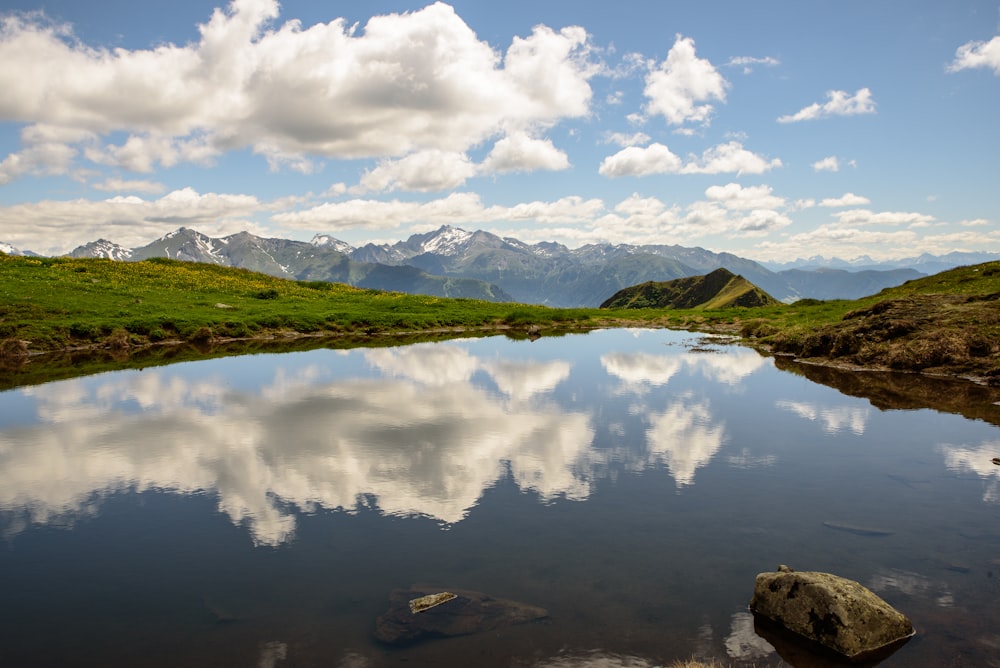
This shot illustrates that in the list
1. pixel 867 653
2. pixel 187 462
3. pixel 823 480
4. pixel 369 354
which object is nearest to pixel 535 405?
pixel 823 480

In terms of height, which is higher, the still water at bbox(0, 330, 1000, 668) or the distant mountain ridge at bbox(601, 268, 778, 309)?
the distant mountain ridge at bbox(601, 268, 778, 309)

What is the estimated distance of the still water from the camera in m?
10.0

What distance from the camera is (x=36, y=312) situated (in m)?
54.9

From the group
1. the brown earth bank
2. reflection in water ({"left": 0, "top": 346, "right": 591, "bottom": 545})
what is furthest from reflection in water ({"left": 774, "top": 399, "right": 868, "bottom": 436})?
the brown earth bank

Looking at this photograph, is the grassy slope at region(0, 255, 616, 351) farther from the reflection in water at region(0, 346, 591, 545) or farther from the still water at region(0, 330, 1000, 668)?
the still water at region(0, 330, 1000, 668)

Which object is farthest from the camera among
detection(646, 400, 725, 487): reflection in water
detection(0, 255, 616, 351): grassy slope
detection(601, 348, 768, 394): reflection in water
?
detection(0, 255, 616, 351): grassy slope

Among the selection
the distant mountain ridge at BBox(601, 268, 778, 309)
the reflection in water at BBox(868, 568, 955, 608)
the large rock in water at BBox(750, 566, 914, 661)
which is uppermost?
the distant mountain ridge at BBox(601, 268, 778, 309)

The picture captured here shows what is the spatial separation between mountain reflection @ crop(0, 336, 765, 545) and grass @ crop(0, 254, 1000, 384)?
2029cm

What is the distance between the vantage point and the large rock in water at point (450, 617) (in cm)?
1002

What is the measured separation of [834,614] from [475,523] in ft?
26.8

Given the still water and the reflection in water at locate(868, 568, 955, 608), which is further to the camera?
the reflection in water at locate(868, 568, 955, 608)

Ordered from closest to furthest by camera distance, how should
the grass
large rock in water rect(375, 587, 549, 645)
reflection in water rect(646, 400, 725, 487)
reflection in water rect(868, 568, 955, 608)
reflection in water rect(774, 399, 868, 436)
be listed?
large rock in water rect(375, 587, 549, 645)
reflection in water rect(868, 568, 955, 608)
reflection in water rect(646, 400, 725, 487)
reflection in water rect(774, 399, 868, 436)
the grass

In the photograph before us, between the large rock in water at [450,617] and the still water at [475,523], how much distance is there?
0.28 m

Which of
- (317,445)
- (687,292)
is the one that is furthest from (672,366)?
(687,292)
